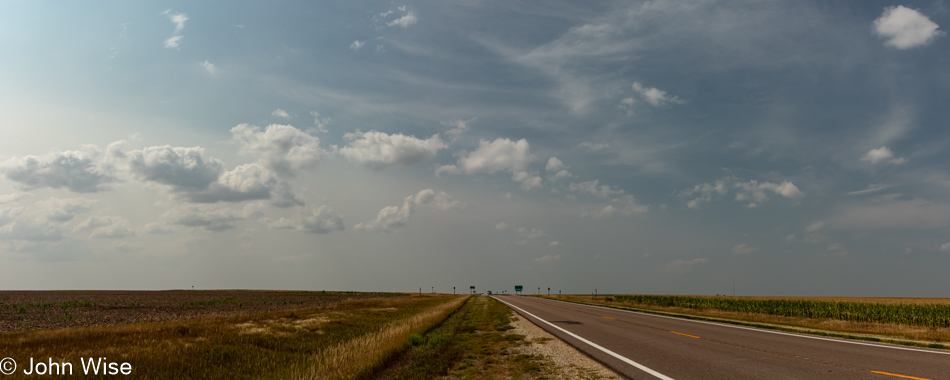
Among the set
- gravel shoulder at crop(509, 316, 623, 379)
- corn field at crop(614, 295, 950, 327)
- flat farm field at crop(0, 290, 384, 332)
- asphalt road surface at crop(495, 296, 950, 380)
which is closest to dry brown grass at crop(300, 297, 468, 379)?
gravel shoulder at crop(509, 316, 623, 379)

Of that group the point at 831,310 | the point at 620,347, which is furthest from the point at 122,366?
the point at 831,310

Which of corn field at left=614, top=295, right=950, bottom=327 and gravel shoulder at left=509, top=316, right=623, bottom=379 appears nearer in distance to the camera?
gravel shoulder at left=509, top=316, right=623, bottom=379

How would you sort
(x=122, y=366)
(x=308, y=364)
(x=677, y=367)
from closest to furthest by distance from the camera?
1. (x=677, y=367)
2. (x=122, y=366)
3. (x=308, y=364)

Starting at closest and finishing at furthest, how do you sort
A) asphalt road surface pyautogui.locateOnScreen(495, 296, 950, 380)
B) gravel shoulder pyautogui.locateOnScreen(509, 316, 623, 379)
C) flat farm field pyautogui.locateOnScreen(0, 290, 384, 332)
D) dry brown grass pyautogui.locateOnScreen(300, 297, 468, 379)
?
asphalt road surface pyautogui.locateOnScreen(495, 296, 950, 380) → gravel shoulder pyautogui.locateOnScreen(509, 316, 623, 379) → dry brown grass pyautogui.locateOnScreen(300, 297, 468, 379) → flat farm field pyautogui.locateOnScreen(0, 290, 384, 332)

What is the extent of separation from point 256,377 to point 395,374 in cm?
379

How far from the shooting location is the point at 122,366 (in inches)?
499

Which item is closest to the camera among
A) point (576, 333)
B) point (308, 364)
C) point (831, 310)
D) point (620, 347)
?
point (308, 364)

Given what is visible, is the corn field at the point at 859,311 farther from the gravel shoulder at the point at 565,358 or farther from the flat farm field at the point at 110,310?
the flat farm field at the point at 110,310

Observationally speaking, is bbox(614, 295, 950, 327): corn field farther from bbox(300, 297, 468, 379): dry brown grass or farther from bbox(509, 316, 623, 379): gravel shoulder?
bbox(300, 297, 468, 379): dry brown grass

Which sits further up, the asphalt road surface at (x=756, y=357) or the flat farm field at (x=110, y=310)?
the asphalt road surface at (x=756, y=357)

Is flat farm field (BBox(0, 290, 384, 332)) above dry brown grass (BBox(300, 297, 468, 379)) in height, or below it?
below

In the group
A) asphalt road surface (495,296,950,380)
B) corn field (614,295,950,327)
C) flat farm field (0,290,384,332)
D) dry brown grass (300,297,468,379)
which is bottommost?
flat farm field (0,290,384,332)

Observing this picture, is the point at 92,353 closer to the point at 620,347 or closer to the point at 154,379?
the point at 154,379

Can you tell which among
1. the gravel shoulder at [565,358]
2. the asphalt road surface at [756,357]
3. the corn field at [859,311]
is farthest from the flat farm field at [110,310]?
the corn field at [859,311]
